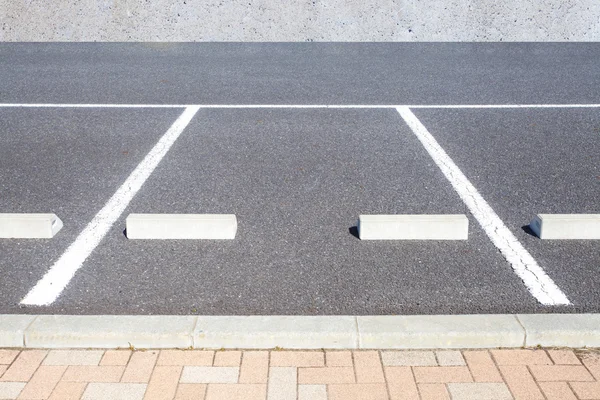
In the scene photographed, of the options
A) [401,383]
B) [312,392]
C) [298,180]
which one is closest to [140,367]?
[312,392]

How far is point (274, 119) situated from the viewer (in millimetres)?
7293

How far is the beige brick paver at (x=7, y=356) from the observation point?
10.0 ft

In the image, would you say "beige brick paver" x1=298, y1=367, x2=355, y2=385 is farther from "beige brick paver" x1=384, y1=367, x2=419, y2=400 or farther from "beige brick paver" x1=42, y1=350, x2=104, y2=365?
"beige brick paver" x1=42, y1=350, x2=104, y2=365

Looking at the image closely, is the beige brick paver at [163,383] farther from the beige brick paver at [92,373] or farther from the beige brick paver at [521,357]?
the beige brick paver at [521,357]

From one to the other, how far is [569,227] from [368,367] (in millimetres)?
1904

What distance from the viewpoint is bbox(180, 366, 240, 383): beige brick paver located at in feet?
9.55

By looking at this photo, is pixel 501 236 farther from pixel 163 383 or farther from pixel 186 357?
pixel 163 383

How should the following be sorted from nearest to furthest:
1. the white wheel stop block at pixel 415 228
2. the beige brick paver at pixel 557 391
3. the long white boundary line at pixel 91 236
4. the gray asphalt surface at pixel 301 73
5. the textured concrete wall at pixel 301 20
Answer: the beige brick paver at pixel 557 391, the long white boundary line at pixel 91 236, the white wheel stop block at pixel 415 228, the gray asphalt surface at pixel 301 73, the textured concrete wall at pixel 301 20

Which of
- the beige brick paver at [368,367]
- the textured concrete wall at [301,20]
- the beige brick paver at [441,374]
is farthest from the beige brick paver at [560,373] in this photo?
the textured concrete wall at [301,20]

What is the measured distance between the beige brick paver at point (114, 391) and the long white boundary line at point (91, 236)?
0.86 m

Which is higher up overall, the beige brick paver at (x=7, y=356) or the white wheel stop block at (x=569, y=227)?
the white wheel stop block at (x=569, y=227)

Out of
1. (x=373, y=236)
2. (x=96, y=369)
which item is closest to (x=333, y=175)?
(x=373, y=236)

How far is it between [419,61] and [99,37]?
6.64 metres

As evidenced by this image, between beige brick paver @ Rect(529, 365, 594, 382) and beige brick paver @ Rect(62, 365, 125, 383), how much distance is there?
1814mm
